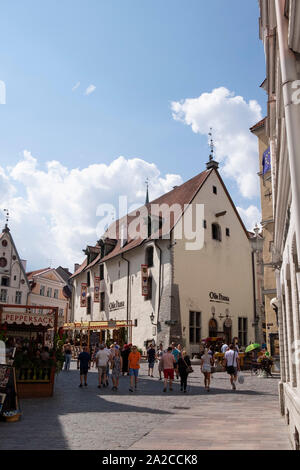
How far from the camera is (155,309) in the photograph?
32.4 metres

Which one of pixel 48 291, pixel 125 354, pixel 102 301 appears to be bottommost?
pixel 125 354

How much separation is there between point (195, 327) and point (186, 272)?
4075 millimetres

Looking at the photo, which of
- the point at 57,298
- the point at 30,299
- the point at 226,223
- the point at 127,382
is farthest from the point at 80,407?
the point at 57,298

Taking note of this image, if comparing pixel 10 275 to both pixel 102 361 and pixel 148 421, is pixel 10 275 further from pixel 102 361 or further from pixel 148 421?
pixel 148 421

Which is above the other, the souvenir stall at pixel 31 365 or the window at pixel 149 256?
the window at pixel 149 256

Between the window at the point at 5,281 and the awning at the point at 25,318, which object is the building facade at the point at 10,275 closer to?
the window at the point at 5,281

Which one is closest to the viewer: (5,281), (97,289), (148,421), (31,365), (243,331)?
(148,421)

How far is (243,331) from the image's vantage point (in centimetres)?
3641

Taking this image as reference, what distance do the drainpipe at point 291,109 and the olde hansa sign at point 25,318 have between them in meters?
12.4

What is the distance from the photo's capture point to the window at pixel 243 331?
3606cm

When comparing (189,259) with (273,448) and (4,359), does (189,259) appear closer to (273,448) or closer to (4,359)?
(4,359)

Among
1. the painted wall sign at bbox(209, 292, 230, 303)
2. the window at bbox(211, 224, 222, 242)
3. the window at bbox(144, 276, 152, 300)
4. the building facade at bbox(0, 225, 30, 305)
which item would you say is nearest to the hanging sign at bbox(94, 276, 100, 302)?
the window at bbox(144, 276, 152, 300)

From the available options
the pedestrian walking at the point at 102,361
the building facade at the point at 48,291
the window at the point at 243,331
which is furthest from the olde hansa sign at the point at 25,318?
the building facade at the point at 48,291

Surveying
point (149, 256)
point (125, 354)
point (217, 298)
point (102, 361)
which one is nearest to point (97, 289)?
point (149, 256)
